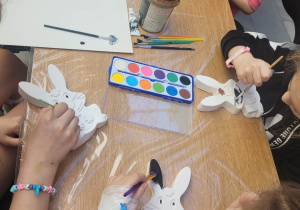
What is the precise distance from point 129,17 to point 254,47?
1.43ft

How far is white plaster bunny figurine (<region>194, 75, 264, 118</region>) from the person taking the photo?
688 millimetres

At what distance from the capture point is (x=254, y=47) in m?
0.86

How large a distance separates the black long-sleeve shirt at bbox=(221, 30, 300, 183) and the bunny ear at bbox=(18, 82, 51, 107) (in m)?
0.53

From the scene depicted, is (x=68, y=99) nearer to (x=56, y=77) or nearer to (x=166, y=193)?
(x=56, y=77)

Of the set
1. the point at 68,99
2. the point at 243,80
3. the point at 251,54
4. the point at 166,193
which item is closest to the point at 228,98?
the point at 243,80

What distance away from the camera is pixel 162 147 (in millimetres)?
613

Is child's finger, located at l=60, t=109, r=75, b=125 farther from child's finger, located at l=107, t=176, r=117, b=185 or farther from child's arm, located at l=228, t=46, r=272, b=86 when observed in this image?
child's arm, located at l=228, t=46, r=272, b=86

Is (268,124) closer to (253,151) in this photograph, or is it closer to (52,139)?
(253,151)

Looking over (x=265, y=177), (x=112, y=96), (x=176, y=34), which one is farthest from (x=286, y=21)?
(x=112, y=96)

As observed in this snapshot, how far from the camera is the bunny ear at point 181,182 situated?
0.56 metres

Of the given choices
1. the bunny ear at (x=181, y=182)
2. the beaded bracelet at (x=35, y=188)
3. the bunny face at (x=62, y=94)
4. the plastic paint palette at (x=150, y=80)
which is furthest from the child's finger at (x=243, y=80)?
the beaded bracelet at (x=35, y=188)

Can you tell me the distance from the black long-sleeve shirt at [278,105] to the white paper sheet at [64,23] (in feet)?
1.09

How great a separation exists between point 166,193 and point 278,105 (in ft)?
1.80

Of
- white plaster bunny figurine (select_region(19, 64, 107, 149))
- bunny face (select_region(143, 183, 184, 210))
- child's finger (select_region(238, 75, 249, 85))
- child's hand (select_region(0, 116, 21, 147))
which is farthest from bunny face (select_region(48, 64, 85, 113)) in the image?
child's finger (select_region(238, 75, 249, 85))
